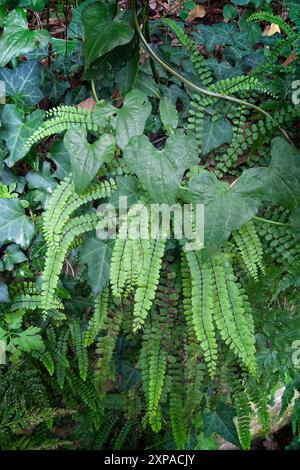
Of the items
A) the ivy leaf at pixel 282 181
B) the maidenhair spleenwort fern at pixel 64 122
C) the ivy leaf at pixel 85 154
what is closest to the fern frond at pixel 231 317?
the ivy leaf at pixel 282 181

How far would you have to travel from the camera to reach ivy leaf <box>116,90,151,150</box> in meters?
1.79

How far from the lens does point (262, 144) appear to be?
2096 mm

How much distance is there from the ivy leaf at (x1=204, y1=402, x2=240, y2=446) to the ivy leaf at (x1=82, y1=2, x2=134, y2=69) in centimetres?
208

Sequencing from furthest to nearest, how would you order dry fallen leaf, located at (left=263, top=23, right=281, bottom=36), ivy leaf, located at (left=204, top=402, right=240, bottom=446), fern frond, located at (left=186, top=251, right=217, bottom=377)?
ivy leaf, located at (left=204, top=402, right=240, bottom=446), dry fallen leaf, located at (left=263, top=23, right=281, bottom=36), fern frond, located at (left=186, top=251, right=217, bottom=377)

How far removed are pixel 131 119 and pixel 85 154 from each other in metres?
0.24

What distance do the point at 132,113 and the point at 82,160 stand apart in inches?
11.4

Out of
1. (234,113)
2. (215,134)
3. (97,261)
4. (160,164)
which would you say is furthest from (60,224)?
(234,113)

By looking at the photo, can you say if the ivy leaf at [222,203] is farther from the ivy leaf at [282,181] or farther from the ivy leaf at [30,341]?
the ivy leaf at [30,341]

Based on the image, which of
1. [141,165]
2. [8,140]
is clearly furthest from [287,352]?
[8,140]

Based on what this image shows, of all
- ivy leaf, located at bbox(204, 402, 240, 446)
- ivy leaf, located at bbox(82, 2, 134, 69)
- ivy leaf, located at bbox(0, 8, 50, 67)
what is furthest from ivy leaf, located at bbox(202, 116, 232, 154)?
ivy leaf, located at bbox(204, 402, 240, 446)

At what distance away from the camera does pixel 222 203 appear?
166cm

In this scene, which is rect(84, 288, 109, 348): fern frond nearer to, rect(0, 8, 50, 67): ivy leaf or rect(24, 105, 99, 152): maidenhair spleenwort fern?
rect(24, 105, 99, 152): maidenhair spleenwort fern

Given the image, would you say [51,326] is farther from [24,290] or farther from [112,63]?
[112,63]
